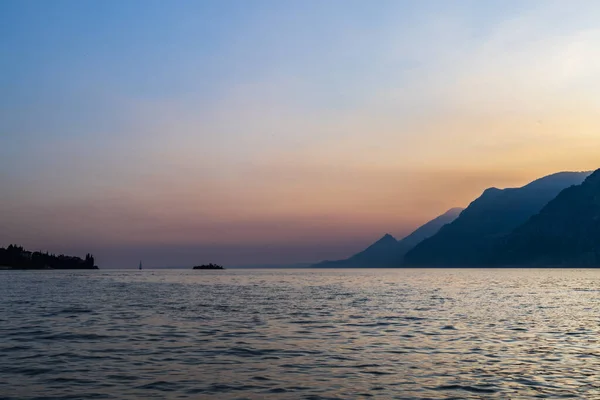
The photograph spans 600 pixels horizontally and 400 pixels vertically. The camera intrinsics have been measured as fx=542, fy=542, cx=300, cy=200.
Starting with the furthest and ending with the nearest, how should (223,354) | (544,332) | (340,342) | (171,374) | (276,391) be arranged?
(544,332), (340,342), (223,354), (171,374), (276,391)

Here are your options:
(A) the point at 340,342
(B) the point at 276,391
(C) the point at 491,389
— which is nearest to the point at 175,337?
(A) the point at 340,342

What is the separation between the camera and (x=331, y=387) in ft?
77.2

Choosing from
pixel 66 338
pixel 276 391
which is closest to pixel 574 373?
pixel 276 391

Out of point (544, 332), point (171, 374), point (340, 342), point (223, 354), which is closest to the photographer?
point (171, 374)

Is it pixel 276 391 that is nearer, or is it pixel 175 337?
pixel 276 391

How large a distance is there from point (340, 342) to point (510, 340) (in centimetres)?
1189

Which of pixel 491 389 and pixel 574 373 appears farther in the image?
pixel 574 373

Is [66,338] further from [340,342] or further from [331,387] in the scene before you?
[331,387]

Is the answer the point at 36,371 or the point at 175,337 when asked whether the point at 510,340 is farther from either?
the point at 36,371

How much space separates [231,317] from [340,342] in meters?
19.4

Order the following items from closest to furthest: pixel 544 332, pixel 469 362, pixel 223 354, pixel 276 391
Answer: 1. pixel 276 391
2. pixel 469 362
3. pixel 223 354
4. pixel 544 332

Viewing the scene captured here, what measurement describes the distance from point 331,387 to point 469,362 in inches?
381

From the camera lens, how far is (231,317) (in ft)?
176

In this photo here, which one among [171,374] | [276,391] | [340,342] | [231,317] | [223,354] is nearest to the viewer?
[276,391]
